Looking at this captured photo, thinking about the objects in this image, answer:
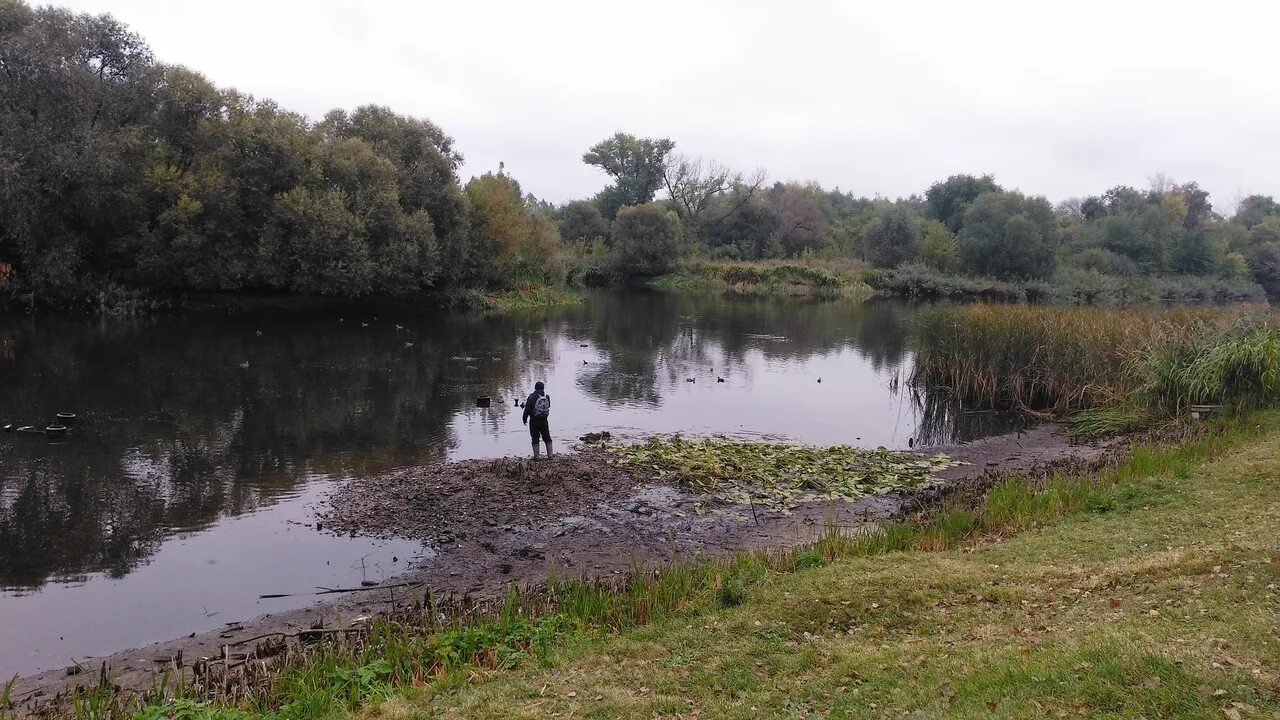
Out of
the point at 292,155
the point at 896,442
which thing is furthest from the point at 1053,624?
the point at 292,155

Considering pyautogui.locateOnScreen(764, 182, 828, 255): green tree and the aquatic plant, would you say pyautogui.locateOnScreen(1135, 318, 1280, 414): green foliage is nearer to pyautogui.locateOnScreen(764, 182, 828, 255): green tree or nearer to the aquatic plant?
the aquatic plant

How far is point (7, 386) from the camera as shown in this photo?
75.5 ft

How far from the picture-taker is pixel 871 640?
7.28m

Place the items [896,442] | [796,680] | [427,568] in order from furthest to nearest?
[896,442] < [427,568] < [796,680]

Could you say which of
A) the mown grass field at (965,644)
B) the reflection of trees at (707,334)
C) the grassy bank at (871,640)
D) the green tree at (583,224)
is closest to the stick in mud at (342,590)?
the grassy bank at (871,640)

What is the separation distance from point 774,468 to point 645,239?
71.0 metres

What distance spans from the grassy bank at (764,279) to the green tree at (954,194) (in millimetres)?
21057

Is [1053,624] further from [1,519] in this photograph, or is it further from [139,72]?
[139,72]

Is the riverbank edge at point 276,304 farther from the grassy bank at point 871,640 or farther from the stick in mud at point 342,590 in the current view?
the grassy bank at point 871,640

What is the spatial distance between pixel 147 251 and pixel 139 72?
9316mm

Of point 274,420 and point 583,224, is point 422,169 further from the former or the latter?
point 583,224

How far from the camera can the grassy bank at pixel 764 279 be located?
83.6m

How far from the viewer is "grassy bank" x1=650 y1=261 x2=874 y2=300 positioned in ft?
274

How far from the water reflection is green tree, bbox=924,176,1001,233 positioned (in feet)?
207
